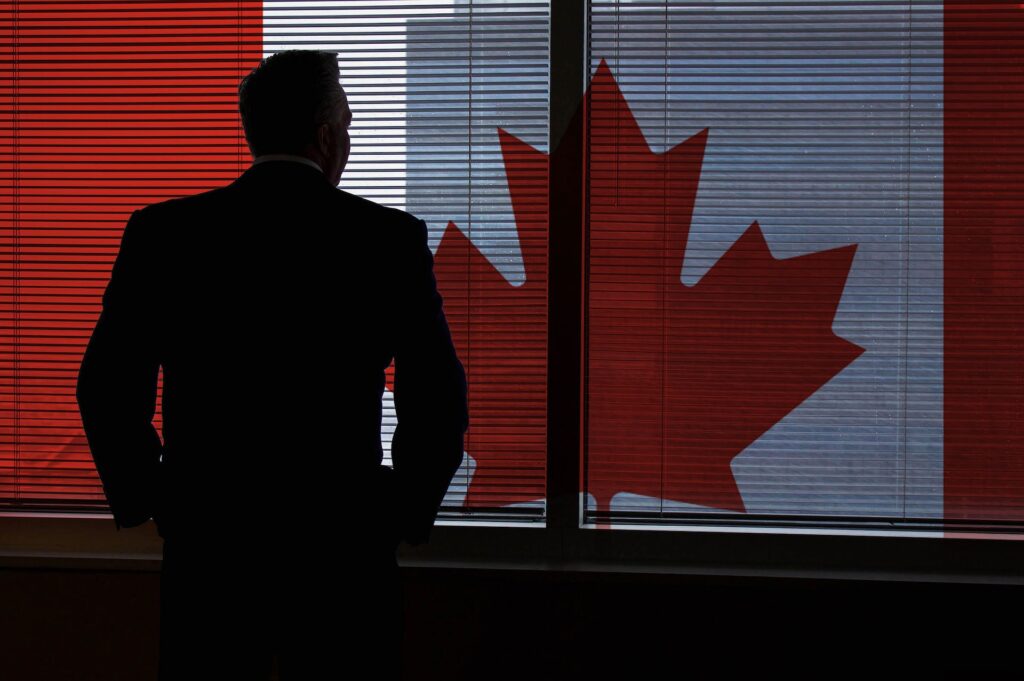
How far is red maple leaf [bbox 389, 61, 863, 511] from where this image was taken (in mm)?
2104

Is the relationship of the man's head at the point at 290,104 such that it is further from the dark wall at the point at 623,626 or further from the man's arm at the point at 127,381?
the dark wall at the point at 623,626

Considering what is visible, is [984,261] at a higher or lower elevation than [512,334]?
higher

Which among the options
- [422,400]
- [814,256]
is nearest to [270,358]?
[422,400]

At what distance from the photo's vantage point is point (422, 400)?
144 centimetres

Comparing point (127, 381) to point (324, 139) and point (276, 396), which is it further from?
point (324, 139)

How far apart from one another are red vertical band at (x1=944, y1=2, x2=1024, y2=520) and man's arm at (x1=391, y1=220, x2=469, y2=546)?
137 cm

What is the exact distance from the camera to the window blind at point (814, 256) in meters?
2.08

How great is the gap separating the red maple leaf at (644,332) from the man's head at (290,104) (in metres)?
0.74

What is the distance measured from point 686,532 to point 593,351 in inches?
20.5

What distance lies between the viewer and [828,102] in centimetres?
210

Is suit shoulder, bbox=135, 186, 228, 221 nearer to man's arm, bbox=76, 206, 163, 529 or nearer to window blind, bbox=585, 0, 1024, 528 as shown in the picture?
man's arm, bbox=76, 206, 163, 529

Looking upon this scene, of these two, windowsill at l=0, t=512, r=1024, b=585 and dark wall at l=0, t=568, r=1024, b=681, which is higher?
windowsill at l=0, t=512, r=1024, b=585

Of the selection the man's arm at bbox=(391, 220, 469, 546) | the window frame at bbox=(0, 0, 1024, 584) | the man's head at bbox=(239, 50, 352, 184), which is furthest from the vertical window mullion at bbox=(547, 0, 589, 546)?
the man's head at bbox=(239, 50, 352, 184)

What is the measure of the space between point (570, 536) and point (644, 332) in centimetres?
56
